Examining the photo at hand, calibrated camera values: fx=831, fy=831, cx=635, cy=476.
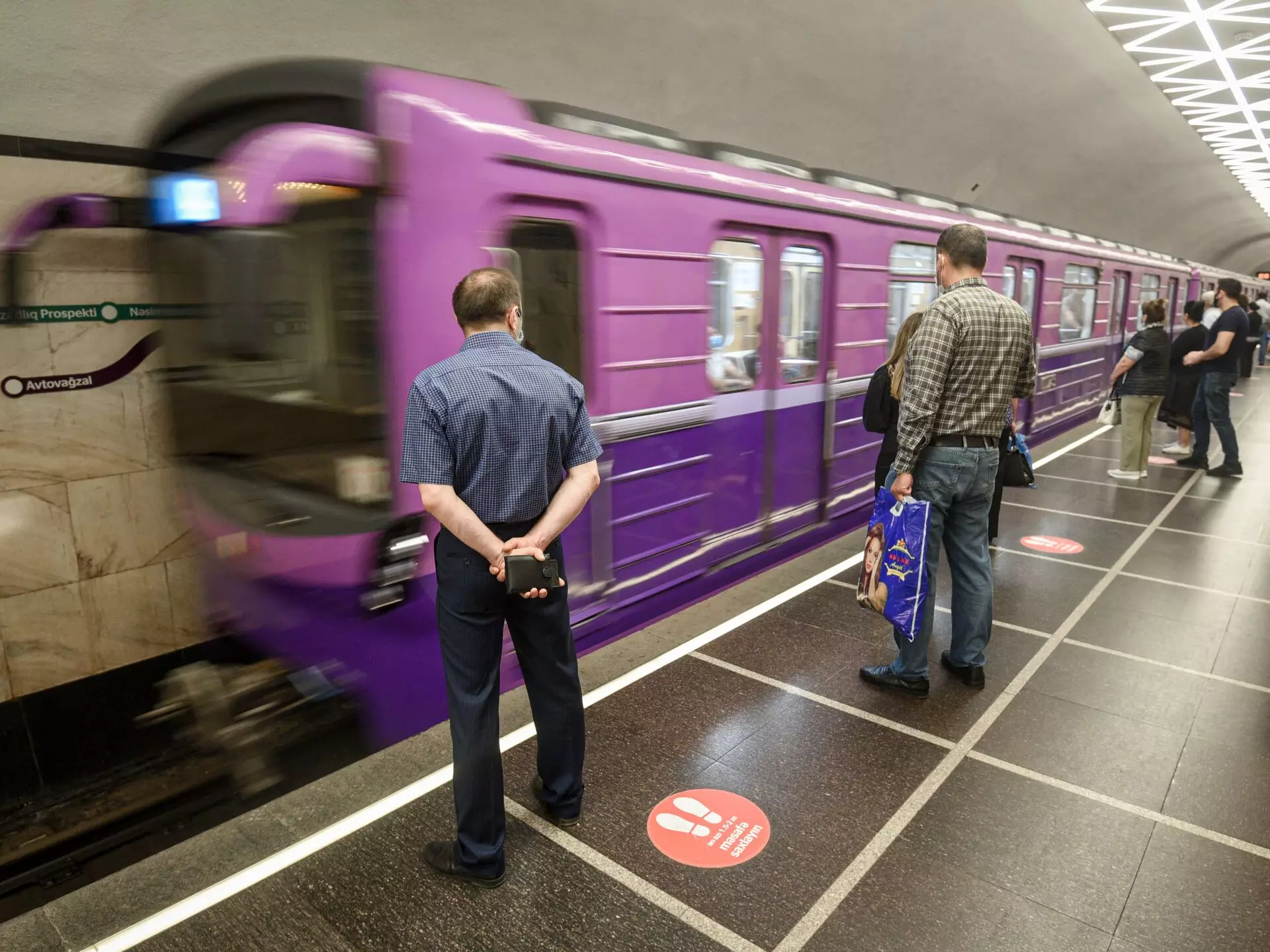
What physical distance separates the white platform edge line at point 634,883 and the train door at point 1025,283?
22.2ft

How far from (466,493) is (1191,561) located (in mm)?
5398

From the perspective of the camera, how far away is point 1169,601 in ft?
16.1

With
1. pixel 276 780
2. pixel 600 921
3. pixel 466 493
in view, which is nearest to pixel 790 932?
pixel 600 921

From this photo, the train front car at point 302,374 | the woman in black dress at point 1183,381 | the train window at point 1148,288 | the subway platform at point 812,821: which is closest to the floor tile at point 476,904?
the subway platform at point 812,821

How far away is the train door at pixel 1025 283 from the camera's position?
25.7 feet

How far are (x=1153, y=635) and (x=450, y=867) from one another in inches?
152

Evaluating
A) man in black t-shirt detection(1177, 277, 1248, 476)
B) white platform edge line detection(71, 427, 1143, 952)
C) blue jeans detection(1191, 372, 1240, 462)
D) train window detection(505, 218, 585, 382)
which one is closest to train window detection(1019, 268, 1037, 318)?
man in black t-shirt detection(1177, 277, 1248, 476)

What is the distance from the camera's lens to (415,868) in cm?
263

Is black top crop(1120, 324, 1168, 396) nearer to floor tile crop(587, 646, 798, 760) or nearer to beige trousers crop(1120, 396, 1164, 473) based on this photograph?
beige trousers crop(1120, 396, 1164, 473)

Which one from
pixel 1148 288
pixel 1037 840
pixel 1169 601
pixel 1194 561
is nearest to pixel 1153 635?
pixel 1169 601

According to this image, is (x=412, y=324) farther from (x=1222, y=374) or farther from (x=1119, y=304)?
(x=1119, y=304)

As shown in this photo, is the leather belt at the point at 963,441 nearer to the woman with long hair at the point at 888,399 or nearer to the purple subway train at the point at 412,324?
the woman with long hair at the point at 888,399

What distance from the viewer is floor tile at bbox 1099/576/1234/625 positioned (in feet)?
15.5

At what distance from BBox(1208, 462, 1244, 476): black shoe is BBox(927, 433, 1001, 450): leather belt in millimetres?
6462
